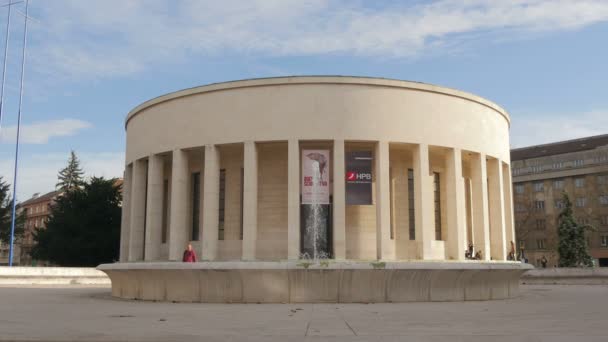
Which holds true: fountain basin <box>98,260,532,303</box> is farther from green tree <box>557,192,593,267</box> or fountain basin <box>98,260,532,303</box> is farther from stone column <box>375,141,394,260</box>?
green tree <box>557,192,593,267</box>

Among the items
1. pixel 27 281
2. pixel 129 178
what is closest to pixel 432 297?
pixel 129 178

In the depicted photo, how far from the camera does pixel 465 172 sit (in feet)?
98.4

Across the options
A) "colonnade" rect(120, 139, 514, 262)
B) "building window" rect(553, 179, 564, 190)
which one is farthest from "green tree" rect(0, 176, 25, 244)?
"building window" rect(553, 179, 564, 190)

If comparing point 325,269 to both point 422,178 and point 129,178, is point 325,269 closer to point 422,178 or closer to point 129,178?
point 422,178

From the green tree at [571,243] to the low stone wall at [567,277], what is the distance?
998cm

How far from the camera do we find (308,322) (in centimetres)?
1144

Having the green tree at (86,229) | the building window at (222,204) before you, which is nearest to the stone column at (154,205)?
the building window at (222,204)

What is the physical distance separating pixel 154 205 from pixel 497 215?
1547 centimetres

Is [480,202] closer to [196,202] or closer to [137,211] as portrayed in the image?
[196,202]

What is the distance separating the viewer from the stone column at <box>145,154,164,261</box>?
1051 inches

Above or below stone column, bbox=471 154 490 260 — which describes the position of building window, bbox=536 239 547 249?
below

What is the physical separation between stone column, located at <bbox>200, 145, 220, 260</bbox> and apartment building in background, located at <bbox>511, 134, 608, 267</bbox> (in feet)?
172

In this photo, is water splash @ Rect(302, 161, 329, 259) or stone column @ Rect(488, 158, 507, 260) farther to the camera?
stone column @ Rect(488, 158, 507, 260)

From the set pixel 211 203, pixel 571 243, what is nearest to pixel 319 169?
pixel 211 203
